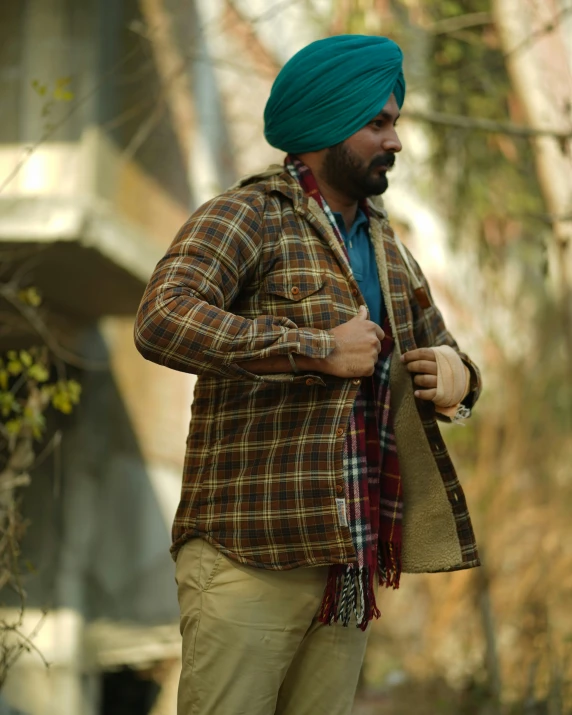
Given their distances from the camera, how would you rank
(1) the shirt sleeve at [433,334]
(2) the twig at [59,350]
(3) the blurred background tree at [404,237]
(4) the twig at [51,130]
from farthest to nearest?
(3) the blurred background tree at [404,237]
(2) the twig at [59,350]
(4) the twig at [51,130]
(1) the shirt sleeve at [433,334]

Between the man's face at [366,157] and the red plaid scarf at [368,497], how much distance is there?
0.22 ft

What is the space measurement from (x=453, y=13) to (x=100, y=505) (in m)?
3.79

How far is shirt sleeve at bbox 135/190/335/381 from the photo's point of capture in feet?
6.70

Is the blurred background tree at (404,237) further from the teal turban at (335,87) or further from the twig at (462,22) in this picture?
the teal turban at (335,87)

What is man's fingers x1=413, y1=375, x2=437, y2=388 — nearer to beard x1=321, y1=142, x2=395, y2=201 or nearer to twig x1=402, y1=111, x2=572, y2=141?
beard x1=321, y1=142, x2=395, y2=201

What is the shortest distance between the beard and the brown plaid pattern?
0.11 meters

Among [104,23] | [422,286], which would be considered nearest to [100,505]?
[104,23]

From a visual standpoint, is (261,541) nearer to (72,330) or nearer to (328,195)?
(328,195)

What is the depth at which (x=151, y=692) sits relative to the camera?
653 cm

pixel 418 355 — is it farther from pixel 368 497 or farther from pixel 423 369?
pixel 368 497

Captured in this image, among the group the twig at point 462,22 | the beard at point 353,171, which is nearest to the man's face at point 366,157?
the beard at point 353,171

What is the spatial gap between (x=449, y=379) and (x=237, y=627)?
73cm

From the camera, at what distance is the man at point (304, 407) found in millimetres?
2102

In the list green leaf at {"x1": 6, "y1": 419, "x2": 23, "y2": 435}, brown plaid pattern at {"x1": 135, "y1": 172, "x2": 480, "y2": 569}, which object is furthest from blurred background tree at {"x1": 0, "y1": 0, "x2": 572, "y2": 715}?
brown plaid pattern at {"x1": 135, "y1": 172, "x2": 480, "y2": 569}
